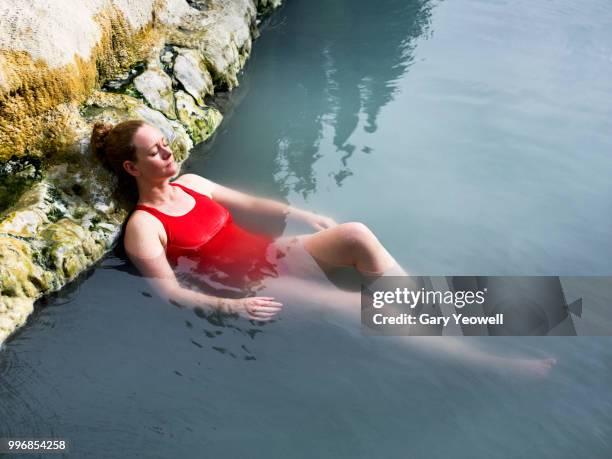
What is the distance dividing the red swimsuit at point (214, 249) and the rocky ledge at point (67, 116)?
0.54 m

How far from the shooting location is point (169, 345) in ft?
10.9


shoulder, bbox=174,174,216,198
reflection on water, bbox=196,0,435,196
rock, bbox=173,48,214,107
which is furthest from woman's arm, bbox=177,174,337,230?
rock, bbox=173,48,214,107

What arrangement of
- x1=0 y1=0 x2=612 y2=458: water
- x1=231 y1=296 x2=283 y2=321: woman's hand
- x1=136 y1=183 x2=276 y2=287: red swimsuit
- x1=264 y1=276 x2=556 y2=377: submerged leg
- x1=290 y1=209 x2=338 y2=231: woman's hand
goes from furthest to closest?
1. x1=290 y1=209 x2=338 y2=231: woman's hand
2. x1=136 y1=183 x2=276 y2=287: red swimsuit
3. x1=231 y1=296 x2=283 y2=321: woman's hand
4. x1=264 y1=276 x2=556 y2=377: submerged leg
5. x1=0 y1=0 x2=612 y2=458: water

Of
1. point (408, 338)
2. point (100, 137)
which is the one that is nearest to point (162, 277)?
point (100, 137)

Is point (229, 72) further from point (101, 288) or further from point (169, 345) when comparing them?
point (169, 345)

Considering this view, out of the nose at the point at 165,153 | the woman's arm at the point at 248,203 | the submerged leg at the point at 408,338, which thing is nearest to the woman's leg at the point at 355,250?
the submerged leg at the point at 408,338

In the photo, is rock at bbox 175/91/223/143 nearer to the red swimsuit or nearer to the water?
the water

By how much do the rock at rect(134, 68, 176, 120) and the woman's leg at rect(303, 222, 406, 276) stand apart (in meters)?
2.17

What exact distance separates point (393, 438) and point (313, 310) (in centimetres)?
86

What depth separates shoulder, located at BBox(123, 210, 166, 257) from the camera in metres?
3.49

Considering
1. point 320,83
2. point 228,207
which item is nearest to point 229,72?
point 320,83

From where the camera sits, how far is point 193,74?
5590 mm

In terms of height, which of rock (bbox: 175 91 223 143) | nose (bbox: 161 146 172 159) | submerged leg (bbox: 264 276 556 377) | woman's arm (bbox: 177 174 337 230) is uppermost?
rock (bbox: 175 91 223 143)

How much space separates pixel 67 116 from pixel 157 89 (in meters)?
1.04
